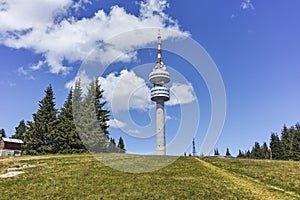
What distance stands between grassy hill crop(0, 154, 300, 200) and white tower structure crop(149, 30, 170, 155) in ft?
139

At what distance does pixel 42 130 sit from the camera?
61.6 m

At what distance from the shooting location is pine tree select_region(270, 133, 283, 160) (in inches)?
3802

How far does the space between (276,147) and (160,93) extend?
4746cm

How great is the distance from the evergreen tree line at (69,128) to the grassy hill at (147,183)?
89.7 feet

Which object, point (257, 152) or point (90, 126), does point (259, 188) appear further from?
point (257, 152)

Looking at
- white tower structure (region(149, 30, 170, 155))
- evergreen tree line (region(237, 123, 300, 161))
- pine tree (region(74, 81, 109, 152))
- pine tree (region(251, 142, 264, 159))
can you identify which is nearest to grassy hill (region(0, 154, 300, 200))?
pine tree (region(74, 81, 109, 152))

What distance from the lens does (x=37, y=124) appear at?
61.9 meters

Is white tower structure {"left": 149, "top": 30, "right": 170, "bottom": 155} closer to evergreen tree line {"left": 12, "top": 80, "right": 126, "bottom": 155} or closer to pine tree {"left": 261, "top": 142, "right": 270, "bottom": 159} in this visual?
evergreen tree line {"left": 12, "top": 80, "right": 126, "bottom": 155}

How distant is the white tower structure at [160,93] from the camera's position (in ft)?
246

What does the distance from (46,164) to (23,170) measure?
4063 mm

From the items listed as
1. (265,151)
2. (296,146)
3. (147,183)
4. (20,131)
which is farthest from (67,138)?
(265,151)

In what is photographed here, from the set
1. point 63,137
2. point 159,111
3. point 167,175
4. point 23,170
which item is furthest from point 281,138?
point 23,170

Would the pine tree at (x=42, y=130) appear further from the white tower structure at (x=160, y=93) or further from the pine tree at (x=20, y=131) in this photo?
the pine tree at (x=20, y=131)

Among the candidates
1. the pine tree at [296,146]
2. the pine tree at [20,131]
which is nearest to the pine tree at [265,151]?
the pine tree at [296,146]
